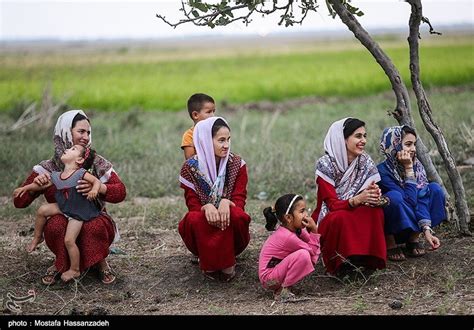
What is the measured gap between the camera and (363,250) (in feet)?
17.4

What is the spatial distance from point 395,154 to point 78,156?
246cm

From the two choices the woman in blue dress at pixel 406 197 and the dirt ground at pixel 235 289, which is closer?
the dirt ground at pixel 235 289

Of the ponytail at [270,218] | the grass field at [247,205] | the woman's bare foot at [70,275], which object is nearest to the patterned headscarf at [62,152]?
the woman's bare foot at [70,275]

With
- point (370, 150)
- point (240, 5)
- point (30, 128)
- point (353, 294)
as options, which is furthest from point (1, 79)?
point (353, 294)

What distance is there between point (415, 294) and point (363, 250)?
491 mm

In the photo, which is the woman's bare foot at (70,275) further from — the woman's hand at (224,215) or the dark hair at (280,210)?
the dark hair at (280,210)

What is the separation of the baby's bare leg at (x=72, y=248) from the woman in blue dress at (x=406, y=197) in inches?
93.2

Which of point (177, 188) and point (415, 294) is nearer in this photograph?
point (415, 294)

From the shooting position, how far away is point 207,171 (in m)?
5.55

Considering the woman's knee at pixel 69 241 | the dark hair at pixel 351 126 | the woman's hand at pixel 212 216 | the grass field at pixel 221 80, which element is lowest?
the grass field at pixel 221 80

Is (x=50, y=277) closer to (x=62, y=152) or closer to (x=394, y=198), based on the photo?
(x=62, y=152)

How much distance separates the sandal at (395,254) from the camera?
5.73 metres

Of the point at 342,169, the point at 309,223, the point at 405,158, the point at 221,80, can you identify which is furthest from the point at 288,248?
the point at 221,80

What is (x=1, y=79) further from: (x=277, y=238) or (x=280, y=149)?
(x=277, y=238)
